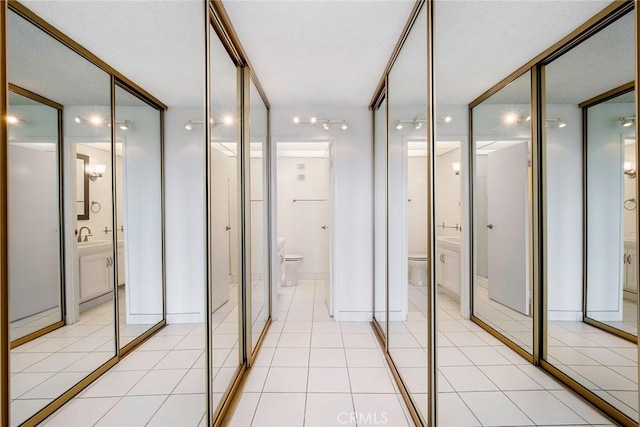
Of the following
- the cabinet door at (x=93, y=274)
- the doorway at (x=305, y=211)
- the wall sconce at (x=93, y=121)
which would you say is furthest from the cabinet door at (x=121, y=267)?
the doorway at (x=305, y=211)

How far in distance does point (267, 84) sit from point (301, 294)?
9.95 ft

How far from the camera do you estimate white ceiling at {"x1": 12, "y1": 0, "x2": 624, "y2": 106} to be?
2.70 ft

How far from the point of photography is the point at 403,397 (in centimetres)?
188

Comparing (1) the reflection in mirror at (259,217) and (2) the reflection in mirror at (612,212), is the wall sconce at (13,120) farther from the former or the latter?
(1) the reflection in mirror at (259,217)

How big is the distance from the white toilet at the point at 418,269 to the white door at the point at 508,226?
0.54 meters

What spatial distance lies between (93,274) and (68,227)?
16 cm

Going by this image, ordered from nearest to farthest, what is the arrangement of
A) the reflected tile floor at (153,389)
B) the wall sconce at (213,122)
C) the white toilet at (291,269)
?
the reflected tile floor at (153,389) → the wall sconce at (213,122) → the white toilet at (291,269)

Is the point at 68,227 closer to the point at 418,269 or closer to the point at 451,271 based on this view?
the point at 451,271

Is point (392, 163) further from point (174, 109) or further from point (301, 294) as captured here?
point (301, 294)

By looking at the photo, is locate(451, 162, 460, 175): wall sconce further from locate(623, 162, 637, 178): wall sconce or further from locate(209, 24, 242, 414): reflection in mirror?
locate(209, 24, 242, 414): reflection in mirror

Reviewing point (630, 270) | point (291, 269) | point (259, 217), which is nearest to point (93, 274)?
point (630, 270)

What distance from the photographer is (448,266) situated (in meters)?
1.31

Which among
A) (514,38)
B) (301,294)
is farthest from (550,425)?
(301,294)

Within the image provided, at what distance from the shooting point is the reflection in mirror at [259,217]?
105 inches
